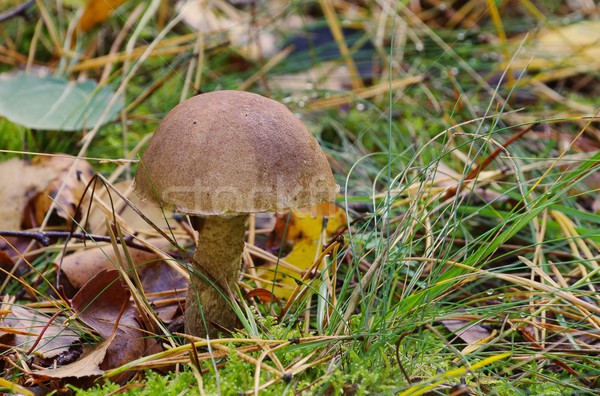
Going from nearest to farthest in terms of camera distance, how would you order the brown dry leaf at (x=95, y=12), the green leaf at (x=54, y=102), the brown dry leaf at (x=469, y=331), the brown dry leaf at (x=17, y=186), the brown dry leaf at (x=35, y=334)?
the brown dry leaf at (x=35, y=334), the brown dry leaf at (x=469, y=331), the brown dry leaf at (x=17, y=186), the green leaf at (x=54, y=102), the brown dry leaf at (x=95, y=12)

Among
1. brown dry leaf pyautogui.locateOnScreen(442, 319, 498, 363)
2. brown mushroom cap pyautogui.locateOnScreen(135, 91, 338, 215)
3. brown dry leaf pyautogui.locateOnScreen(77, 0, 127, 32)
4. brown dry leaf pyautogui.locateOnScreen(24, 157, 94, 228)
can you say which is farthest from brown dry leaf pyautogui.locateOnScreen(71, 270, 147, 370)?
brown dry leaf pyautogui.locateOnScreen(77, 0, 127, 32)

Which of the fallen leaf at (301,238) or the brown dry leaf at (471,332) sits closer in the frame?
the brown dry leaf at (471,332)

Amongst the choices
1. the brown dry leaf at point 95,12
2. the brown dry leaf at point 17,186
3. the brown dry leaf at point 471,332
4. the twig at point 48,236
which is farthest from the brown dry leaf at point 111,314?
the brown dry leaf at point 95,12

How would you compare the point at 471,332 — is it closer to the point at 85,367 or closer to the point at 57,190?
the point at 85,367

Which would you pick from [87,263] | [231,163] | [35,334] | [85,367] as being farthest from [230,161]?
[87,263]

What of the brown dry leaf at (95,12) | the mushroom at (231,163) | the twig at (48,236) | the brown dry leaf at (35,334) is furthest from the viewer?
the brown dry leaf at (95,12)

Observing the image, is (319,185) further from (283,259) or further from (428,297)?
(283,259)

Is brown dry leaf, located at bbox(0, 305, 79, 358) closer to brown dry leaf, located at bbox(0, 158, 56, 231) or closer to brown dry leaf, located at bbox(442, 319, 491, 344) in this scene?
brown dry leaf, located at bbox(0, 158, 56, 231)

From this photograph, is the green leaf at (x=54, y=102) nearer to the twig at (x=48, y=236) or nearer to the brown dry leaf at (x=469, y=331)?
the twig at (x=48, y=236)
